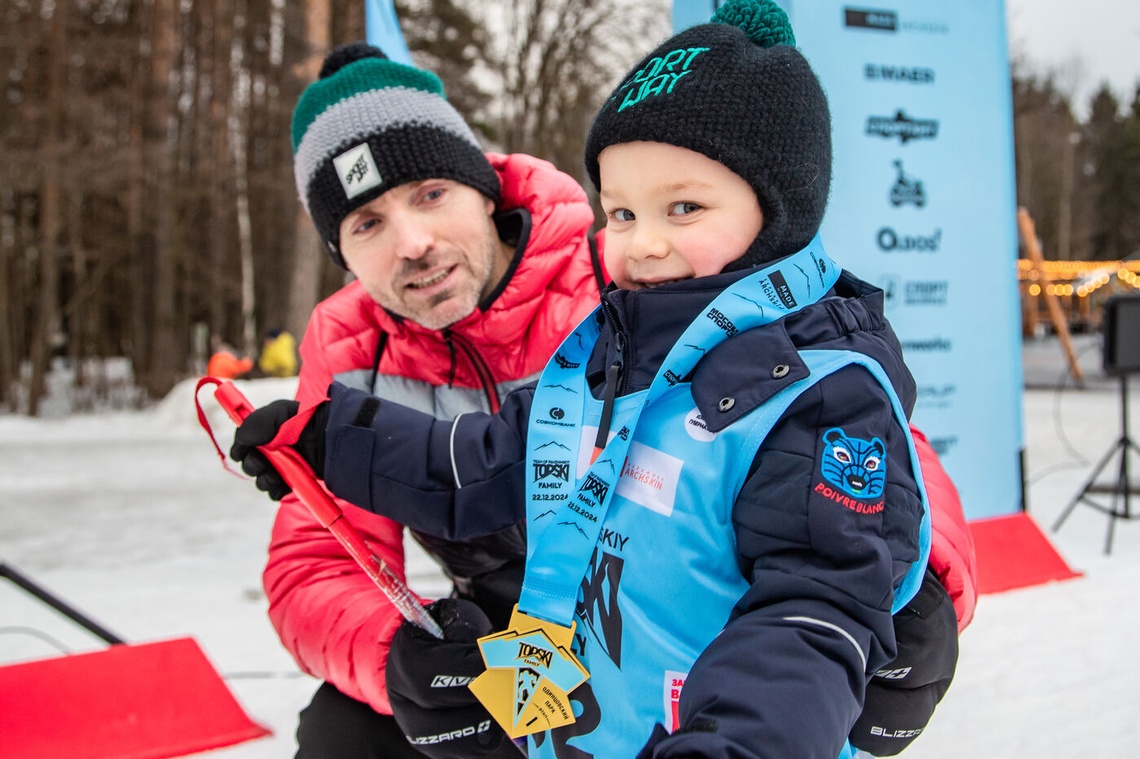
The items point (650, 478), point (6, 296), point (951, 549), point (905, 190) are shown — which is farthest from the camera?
point (6, 296)

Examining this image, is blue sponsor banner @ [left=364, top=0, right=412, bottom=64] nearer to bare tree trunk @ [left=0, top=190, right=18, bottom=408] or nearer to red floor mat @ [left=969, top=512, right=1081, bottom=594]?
red floor mat @ [left=969, top=512, right=1081, bottom=594]

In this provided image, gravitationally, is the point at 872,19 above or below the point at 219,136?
above

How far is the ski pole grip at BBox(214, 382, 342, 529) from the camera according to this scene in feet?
4.59

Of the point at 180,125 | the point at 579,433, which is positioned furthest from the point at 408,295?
the point at 180,125

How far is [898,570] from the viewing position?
99cm

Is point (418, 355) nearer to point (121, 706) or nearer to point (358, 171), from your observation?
point (358, 171)

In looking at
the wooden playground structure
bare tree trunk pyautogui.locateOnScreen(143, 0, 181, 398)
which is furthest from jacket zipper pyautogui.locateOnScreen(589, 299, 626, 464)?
bare tree trunk pyautogui.locateOnScreen(143, 0, 181, 398)

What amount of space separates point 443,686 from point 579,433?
1.72ft

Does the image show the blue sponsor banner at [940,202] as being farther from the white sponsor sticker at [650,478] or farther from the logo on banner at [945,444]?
the white sponsor sticker at [650,478]

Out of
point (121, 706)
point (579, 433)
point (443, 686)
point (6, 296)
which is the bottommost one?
point (6, 296)

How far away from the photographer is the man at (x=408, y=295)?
178 centimetres

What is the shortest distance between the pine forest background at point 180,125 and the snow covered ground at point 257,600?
3625mm

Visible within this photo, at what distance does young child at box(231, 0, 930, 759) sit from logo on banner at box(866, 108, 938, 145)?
2.63 m

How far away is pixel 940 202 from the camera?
12.5ft
